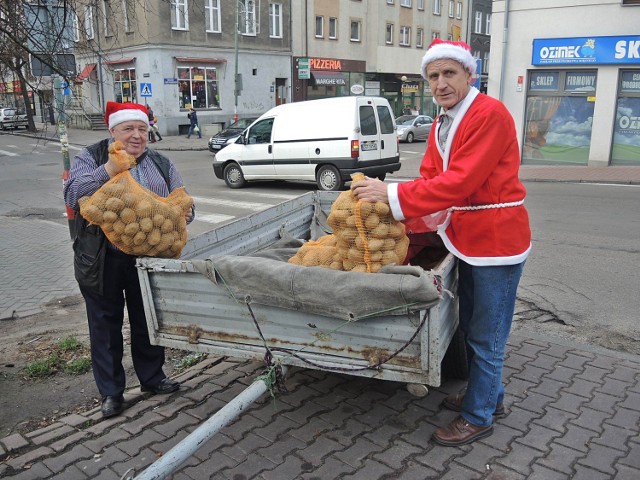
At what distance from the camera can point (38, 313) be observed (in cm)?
564

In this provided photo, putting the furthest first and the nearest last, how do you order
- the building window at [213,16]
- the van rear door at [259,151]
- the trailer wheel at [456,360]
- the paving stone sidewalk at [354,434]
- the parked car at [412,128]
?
1. the building window at [213,16]
2. the parked car at [412,128]
3. the van rear door at [259,151]
4. the trailer wheel at [456,360]
5. the paving stone sidewalk at [354,434]

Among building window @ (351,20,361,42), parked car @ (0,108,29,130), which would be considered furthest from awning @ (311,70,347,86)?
parked car @ (0,108,29,130)

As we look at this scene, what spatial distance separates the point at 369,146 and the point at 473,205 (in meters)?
10.7

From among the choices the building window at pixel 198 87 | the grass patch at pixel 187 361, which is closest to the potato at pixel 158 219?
the grass patch at pixel 187 361

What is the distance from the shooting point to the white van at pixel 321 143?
43.3 feet

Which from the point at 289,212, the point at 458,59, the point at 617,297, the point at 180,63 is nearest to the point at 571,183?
the point at 617,297

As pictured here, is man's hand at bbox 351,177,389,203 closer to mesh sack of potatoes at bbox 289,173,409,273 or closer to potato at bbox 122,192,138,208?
mesh sack of potatoes at bbox 289,173,409,273

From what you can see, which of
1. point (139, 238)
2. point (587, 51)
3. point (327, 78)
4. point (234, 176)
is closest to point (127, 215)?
point (139, 238)

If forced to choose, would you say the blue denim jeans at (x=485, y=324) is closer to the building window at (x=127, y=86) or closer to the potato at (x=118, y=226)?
the potato at (x=118, y=226)

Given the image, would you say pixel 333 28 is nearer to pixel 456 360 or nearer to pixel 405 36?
pixel 405 36

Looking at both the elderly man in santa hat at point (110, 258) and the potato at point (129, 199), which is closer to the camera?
the potato at point (129, 199)

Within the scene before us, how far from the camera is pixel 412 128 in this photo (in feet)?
96.2

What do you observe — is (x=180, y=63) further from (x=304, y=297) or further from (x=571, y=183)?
(x=304, y=297)

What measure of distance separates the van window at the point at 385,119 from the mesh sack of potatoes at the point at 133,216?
431 inches
